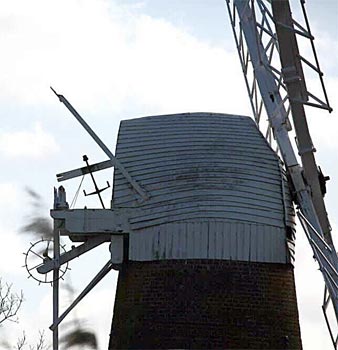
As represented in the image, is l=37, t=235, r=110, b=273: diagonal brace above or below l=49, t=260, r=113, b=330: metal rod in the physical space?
above

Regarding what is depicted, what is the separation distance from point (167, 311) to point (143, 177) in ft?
9.73

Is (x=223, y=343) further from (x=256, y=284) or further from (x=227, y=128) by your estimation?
(x=227, y=128)

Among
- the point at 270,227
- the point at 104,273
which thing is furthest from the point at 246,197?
the point at 104,273

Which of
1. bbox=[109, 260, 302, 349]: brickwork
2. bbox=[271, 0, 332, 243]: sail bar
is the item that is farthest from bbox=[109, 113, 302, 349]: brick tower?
bbox=[271, 0, 332, 243]: sail bar

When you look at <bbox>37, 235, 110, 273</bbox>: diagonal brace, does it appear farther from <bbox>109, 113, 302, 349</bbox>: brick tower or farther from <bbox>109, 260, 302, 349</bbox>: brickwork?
<bbox>109, 260, 302, 349</bbox>: brickwork

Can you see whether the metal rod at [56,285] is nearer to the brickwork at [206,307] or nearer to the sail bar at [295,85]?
the brickwork at [206,307]

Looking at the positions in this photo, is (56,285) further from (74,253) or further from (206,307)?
(206,307)

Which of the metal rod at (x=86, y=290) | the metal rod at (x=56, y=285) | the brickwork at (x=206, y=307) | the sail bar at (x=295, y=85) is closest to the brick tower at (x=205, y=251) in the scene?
the brickwork at (x=206, y=307)

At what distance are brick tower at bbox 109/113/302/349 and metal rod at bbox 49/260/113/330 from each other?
0.53 meters

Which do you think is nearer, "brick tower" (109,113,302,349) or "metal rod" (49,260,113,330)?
"brick tower" (109,113,302,349)

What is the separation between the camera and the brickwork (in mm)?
37844

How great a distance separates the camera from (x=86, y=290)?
39.7 metres

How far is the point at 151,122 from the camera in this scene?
40406 mm

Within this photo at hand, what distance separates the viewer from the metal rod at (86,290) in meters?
39.4
